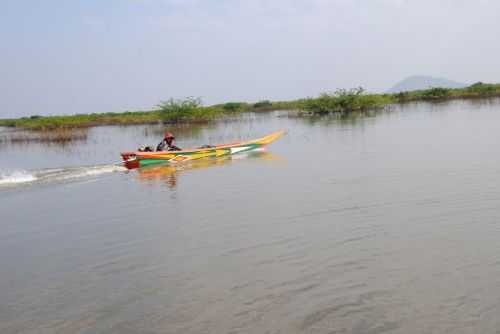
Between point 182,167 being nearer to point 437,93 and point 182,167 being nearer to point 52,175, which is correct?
point 52,175

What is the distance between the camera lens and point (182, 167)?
17.5 metres

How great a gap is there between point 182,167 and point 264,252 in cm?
1069

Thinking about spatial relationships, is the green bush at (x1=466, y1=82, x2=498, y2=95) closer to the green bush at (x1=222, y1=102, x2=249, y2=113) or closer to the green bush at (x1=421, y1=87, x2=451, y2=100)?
the green bush at (x1=421, y1=87, x2=451, y2=100)

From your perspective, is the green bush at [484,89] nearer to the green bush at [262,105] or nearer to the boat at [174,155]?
the green bush at [262,105]

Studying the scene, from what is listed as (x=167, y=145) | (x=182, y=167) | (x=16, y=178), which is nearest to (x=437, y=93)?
(x=167, y=145)

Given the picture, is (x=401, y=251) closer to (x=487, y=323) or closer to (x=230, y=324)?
(x=487, y=323)

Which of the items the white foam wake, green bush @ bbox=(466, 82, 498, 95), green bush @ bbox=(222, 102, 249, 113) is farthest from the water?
green bush @ bbox=(222, 102, 249, 113)

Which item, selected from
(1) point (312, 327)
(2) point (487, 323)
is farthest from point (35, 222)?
(2) point (487, 323)

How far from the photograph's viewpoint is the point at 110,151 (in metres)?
26.1

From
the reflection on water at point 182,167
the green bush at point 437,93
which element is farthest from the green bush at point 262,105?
the reflection on water at point 182,167

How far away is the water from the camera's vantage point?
5.22 m

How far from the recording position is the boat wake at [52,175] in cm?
1557

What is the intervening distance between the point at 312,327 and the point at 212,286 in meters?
1.60

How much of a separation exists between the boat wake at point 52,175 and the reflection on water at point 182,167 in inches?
49.8
